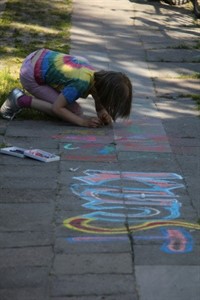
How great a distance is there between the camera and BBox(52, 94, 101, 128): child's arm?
23.8 feet

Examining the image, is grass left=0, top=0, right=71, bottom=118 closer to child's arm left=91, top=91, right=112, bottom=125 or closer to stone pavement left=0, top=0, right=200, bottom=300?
child's arm left=91, top=91, right=112, bottom=125

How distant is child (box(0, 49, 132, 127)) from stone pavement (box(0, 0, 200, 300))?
0.16m

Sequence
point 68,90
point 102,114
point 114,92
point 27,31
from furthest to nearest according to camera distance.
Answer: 1. point 27,31
2. point 102,114
3. point 68,90
4. point 114,92

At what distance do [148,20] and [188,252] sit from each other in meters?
9.34

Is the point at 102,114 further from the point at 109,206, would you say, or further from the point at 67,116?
the point at 109,206

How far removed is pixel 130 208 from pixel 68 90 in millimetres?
2485

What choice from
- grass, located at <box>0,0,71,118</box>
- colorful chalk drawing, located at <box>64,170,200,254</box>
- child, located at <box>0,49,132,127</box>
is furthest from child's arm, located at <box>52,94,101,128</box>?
colorful chalk drawing, located at <box>64,170,200,254</box>

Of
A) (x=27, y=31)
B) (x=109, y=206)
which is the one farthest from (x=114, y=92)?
(x=27, y=31)

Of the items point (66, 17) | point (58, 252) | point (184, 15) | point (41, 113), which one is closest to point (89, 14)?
point (66, 17)

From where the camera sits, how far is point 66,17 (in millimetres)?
12961

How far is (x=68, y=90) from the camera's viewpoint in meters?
7.21

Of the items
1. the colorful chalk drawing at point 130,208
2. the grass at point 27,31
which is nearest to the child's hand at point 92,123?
the grass at point 27,31

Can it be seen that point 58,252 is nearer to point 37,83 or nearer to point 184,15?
point 37,83

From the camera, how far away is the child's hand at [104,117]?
7.31 metres
